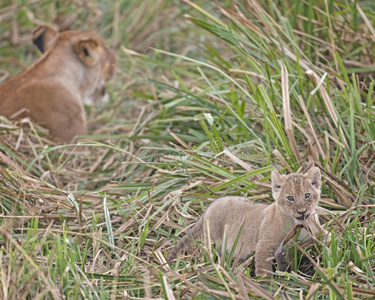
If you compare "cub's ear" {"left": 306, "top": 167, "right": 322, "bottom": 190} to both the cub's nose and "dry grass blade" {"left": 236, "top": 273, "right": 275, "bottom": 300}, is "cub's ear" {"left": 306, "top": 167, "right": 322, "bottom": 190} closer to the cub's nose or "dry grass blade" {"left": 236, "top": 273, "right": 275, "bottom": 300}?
the cub's nose

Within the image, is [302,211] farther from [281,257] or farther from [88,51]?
[88,51]

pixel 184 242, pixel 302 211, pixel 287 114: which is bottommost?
pixel 184 242

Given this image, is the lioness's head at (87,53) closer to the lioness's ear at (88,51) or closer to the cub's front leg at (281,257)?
the lioness's ear at (88,51)

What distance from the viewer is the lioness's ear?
645cm

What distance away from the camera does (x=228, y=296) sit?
2957mm

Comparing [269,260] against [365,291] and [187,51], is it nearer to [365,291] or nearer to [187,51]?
[365,291]

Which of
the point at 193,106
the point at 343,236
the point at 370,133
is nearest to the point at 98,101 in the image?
the point at 193,106

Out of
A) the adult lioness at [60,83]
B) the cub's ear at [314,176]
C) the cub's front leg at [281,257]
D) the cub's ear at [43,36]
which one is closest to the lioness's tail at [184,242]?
the cub's front leg at [281,257]

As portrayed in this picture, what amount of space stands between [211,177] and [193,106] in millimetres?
1296

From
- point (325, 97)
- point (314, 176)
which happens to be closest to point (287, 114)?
A: point (325, 97)

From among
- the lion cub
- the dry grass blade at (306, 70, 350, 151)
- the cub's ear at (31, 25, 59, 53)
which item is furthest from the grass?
the cub's ear at (31, 25, 59, 53)

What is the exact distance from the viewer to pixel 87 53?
6.58m

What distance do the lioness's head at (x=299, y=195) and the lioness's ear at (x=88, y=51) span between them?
370 cm

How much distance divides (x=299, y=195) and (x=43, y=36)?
444 cm
